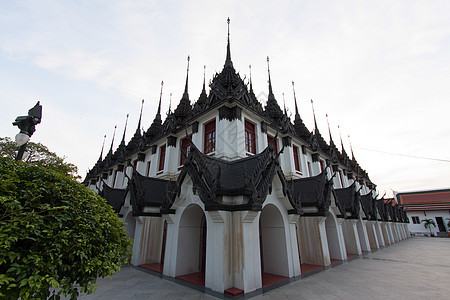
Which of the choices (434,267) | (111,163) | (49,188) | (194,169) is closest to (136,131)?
(111,163)

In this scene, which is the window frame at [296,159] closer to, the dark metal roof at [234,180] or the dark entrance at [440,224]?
the dark metal roof at [234,180]

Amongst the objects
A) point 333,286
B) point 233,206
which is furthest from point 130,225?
point 333,286

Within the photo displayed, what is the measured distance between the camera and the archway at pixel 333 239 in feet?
41.3

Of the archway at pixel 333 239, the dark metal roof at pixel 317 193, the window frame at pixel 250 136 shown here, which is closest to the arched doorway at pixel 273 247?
the dark metal roof at pixel 317 193

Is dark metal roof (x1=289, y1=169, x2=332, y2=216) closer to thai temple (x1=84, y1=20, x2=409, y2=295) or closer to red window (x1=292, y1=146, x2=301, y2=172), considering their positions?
thai temple (x1=84, y1=20, x2=409, y2=295)

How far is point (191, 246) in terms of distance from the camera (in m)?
9.70

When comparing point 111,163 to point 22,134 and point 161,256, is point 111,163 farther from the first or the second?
point 22,134

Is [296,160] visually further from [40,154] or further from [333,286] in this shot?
[40,154]

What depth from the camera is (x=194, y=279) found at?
8.56m

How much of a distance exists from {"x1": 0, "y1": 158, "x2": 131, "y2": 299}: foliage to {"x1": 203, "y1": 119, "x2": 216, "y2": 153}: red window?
8574mm

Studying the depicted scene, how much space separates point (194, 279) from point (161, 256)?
457cm

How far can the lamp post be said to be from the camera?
5488 millimetres

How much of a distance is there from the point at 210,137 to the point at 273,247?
7.62 metres

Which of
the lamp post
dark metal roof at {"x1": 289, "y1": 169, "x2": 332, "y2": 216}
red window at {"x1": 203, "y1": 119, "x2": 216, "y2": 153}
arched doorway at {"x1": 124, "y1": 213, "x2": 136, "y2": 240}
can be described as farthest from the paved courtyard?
red window at {"x1": 203, "y1": 119, "x2": 216, "y2": 153}
